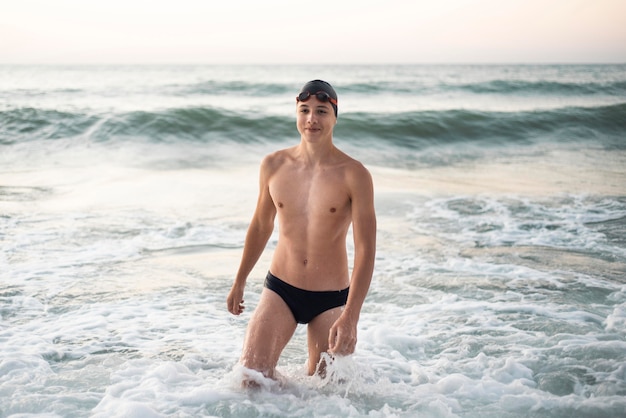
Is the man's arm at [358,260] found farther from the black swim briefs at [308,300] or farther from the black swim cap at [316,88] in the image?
the black swim cap at [316,88]

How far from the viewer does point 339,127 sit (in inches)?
781

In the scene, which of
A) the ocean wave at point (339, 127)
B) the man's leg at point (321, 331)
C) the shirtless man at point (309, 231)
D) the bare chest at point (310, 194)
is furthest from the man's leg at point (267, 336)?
the ocean wave at point (339, 127)

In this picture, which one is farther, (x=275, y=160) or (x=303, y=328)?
(x=303, y=328)

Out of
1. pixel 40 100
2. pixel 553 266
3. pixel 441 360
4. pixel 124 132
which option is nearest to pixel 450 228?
pixel 553 266

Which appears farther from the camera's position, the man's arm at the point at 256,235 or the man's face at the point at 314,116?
the man's arm at the point at 256,235

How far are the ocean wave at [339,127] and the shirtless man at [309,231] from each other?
1394 cm

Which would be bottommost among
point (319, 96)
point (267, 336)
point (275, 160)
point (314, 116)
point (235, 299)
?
point (267, 336)

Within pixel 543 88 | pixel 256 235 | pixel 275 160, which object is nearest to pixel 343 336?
pixel 256 235

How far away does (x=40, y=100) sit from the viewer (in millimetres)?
23969

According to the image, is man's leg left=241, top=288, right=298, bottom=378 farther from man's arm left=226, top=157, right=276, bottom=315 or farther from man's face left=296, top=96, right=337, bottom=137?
man's face left=296, top=96, right=337, bottom=137

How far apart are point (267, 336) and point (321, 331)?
0.32 m

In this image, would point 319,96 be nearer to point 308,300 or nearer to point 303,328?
point 308,300

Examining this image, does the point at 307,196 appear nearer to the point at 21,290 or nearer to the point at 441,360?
the point at 441,360

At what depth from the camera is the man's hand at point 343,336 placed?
3479 millimetres
